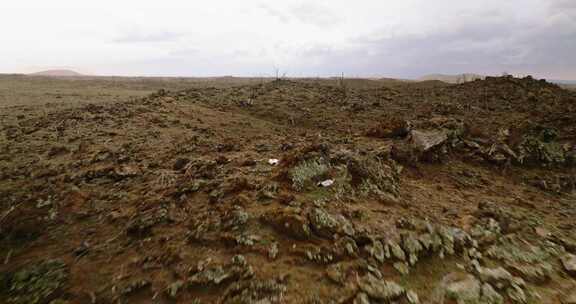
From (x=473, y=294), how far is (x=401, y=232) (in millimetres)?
817

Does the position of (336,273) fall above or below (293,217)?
below

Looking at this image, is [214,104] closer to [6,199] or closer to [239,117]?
[239,117]

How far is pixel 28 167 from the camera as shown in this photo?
5.40 metres

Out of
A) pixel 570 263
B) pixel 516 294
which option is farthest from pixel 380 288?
pixel 570 263

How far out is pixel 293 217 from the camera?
3.20 m

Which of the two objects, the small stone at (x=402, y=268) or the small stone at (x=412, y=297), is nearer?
the small stone at (x=412, y=297)

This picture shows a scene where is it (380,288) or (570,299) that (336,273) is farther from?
(570,299)

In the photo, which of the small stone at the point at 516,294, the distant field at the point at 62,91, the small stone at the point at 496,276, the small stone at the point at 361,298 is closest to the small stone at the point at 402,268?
the small stone at the point at 361,298

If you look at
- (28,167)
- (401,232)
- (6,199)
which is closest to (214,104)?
(28,167)

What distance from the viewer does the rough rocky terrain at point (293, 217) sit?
257 cm

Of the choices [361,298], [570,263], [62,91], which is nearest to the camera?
[361,298]

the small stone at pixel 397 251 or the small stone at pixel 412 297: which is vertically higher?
the small stone at pixel 397 251

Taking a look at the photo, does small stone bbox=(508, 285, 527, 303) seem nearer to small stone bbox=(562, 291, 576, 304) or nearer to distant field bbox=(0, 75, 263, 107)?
small stone bbox=(562, 291, 576, 304)

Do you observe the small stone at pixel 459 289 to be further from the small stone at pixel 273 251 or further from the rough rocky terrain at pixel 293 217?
the small stone at pixel 273 251
